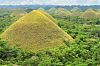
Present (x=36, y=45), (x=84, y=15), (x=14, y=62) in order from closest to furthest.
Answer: (x=14, y=62), (x=36, y=45), (x=84, y=15)

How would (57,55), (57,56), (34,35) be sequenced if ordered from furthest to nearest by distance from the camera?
(34,35)
(57,55)
(57,56)

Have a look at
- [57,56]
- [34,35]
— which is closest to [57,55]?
[57,56]

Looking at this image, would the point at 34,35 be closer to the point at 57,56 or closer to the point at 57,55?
the point at 57,55

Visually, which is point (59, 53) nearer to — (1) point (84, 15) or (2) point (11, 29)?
(2) point (11, 29)

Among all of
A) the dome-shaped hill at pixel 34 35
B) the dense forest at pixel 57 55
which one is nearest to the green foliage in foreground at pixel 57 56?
the dense forest at pixel 57 55

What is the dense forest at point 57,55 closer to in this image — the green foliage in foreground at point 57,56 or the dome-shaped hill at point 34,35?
the green foliage in foreground at point 57,56

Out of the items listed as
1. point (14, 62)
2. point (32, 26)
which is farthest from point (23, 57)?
point (32, 26)

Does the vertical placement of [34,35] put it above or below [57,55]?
above

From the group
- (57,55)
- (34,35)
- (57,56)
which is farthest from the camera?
(34,35)

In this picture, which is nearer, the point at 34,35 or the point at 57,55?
the point at 57,55
